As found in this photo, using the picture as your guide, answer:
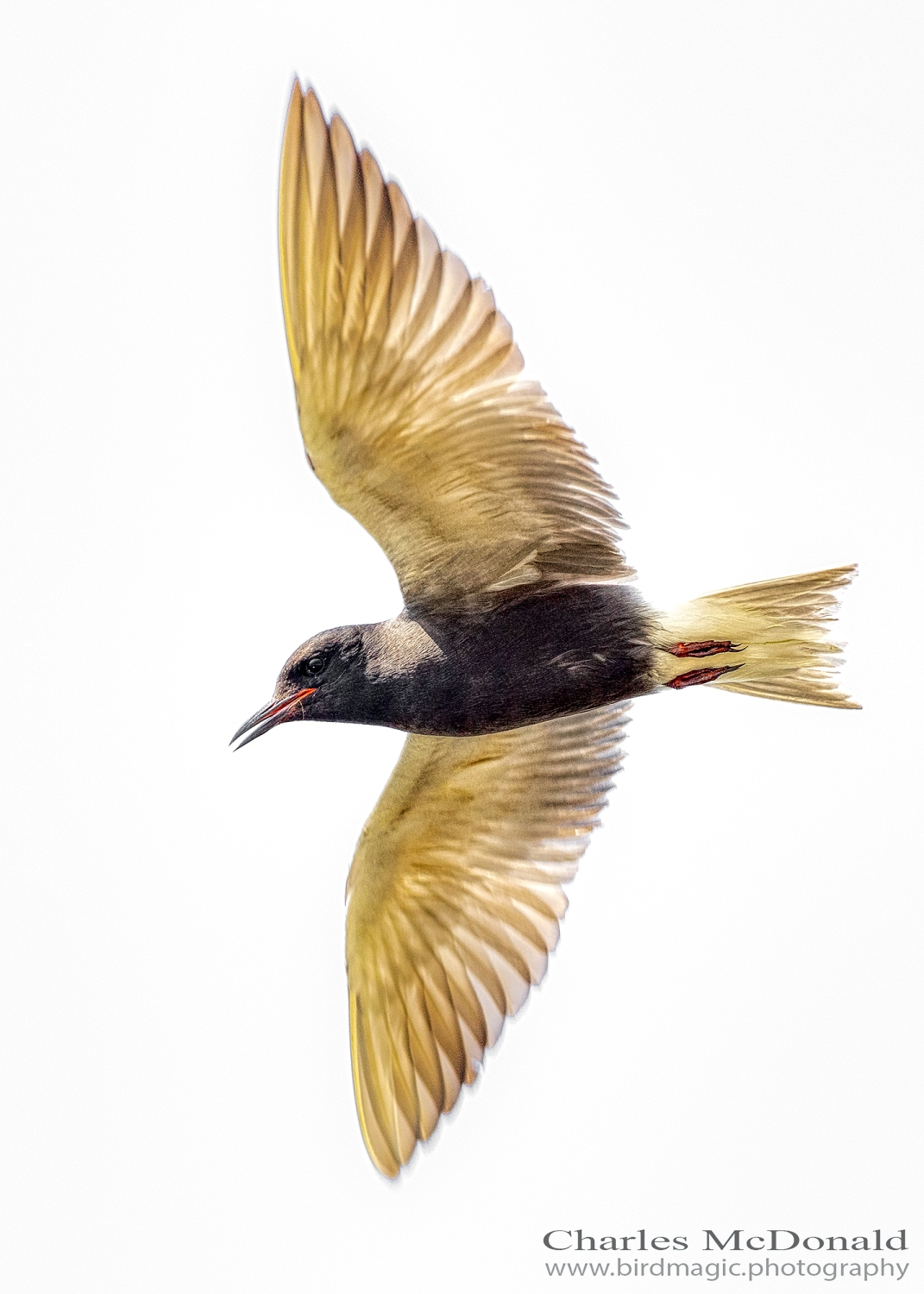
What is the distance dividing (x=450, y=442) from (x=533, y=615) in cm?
54

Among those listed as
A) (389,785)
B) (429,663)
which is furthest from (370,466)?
(389,785)

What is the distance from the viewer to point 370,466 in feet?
16.8

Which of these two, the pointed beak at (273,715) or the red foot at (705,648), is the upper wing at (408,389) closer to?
the red foot at (705,648)

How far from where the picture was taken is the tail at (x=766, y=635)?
5.36 m

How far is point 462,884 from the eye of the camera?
5969mm

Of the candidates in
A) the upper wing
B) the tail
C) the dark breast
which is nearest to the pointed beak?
the dark breast

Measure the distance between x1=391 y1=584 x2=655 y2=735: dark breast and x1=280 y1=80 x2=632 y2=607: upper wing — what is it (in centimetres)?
15

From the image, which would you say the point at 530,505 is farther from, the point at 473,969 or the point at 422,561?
the point at 473,969

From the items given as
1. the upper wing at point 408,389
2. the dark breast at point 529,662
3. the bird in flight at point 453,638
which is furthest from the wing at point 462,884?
the upper wing at point 408,389

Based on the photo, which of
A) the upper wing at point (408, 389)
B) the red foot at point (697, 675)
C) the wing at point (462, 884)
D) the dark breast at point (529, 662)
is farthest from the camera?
the wing at point (462, 884)

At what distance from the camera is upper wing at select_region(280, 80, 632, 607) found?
4914 millimetres

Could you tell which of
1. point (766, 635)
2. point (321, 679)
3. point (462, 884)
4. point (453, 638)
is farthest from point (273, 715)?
point (766, 635)

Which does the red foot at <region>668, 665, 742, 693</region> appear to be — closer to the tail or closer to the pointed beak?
the tail

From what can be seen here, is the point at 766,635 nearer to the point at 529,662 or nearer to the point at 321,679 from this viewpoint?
the point at 529,662
